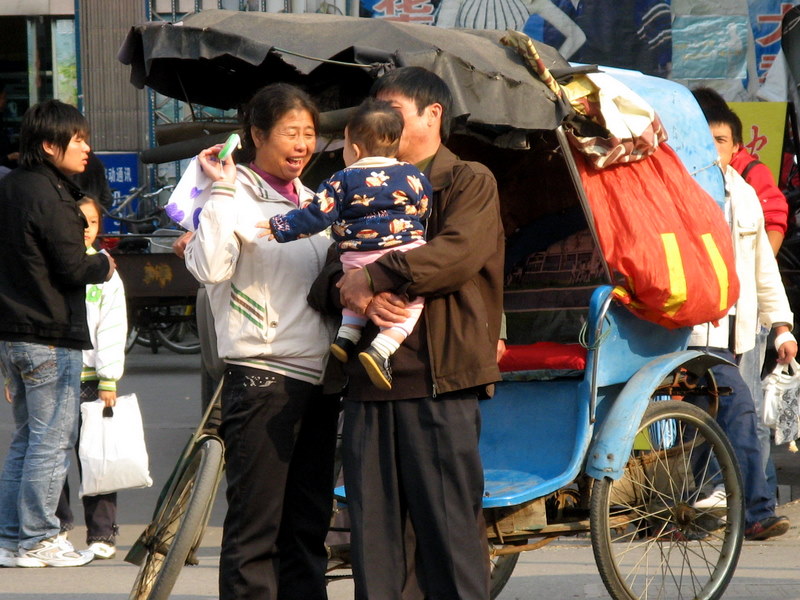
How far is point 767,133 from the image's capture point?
317 inches

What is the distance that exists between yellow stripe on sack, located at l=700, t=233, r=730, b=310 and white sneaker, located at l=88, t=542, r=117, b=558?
9.67ft

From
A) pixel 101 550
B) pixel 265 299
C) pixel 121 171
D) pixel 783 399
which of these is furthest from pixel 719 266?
pixel 121 171

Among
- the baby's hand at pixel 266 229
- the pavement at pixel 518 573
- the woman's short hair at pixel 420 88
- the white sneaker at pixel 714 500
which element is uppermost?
the woman's short hair at pixel 420 88

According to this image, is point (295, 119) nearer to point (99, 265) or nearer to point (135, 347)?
point (99, 265)

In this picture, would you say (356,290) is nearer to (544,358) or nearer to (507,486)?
(507,486)

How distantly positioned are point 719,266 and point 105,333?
2.82 m

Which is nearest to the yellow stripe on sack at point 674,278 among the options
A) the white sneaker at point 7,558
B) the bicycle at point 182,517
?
the bicycle at point 182,517

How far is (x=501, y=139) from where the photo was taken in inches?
167

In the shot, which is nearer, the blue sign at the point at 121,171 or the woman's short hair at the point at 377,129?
the woman's short hair at the point at 377,129

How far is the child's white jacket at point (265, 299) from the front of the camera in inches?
144

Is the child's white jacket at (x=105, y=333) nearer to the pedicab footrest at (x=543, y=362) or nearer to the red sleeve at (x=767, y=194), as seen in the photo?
the pedicab footrest at (x=543, y=362)

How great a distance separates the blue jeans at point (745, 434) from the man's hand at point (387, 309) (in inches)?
102

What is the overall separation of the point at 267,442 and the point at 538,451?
1.17 m

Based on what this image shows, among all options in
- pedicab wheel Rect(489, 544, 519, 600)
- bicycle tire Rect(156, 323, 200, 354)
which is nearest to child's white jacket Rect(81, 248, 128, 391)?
pedicab wheel Rect(489, 544, 519, 600)
